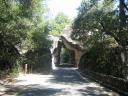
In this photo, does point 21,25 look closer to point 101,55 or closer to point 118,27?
point 118,27

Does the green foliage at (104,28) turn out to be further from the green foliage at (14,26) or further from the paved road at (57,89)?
the green foliage at (14,26)

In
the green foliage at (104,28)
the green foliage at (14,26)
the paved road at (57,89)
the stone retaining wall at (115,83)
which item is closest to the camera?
the stone retaining wall at (115,83)

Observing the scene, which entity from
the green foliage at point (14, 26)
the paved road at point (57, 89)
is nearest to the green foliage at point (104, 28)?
the paved road at point (57, 89)

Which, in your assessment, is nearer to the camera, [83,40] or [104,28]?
[104,28]

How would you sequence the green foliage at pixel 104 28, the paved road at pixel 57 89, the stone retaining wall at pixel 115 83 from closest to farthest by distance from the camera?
the stone retaining wall at pixel 115 83
the paved road at pixel 57 89
the green foliage at pixel 104 28

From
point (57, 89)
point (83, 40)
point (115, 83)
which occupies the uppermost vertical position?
point (83, 40)

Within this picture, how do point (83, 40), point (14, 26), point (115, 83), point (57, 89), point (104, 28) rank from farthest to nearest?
point (83, 40) → point (104, 28) → point (14, 26) → point (57, 89) → point (115, 83)

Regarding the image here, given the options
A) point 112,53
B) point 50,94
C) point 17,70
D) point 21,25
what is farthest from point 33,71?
point 50,94

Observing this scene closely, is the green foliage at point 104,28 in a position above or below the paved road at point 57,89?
above

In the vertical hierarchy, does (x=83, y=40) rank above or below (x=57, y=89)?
above

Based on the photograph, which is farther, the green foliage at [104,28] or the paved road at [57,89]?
the green foliage at [104,28]

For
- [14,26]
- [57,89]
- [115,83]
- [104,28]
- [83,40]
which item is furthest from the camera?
[83,40]

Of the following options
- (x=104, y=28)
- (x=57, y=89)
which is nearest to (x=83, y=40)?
(x=104, y=28)

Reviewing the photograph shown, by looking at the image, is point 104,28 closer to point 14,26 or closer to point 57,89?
point 57,89
